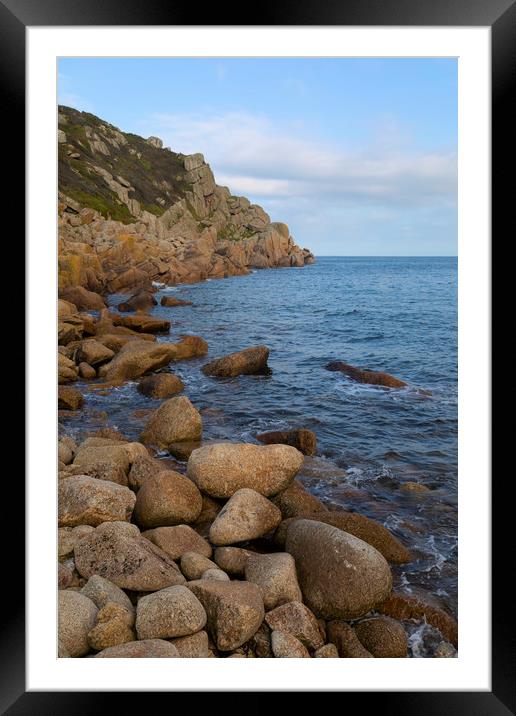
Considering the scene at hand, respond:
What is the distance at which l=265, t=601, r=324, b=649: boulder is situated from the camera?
3.57 m

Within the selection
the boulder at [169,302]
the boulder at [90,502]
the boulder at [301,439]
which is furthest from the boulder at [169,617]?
the boulder at [169,302]

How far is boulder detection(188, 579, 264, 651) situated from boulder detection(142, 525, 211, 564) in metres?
0.71

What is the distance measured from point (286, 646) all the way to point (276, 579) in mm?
466

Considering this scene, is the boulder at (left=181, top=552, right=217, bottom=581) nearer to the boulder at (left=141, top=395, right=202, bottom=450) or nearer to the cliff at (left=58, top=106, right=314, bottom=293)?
the boulder at (left=141, top=395, right=202, bottom=450)

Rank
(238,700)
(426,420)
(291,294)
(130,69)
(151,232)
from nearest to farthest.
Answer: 1. (238,700)
2. (426,420)
3. (130,69)
4. (291,294)
5. (151,232)

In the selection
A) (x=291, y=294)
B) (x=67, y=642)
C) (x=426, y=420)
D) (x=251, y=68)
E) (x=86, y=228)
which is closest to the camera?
(x=67, y=642)

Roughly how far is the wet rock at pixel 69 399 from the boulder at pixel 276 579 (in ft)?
15.2

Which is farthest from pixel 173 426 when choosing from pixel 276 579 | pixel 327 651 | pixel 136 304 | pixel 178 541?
pixel 136 304
